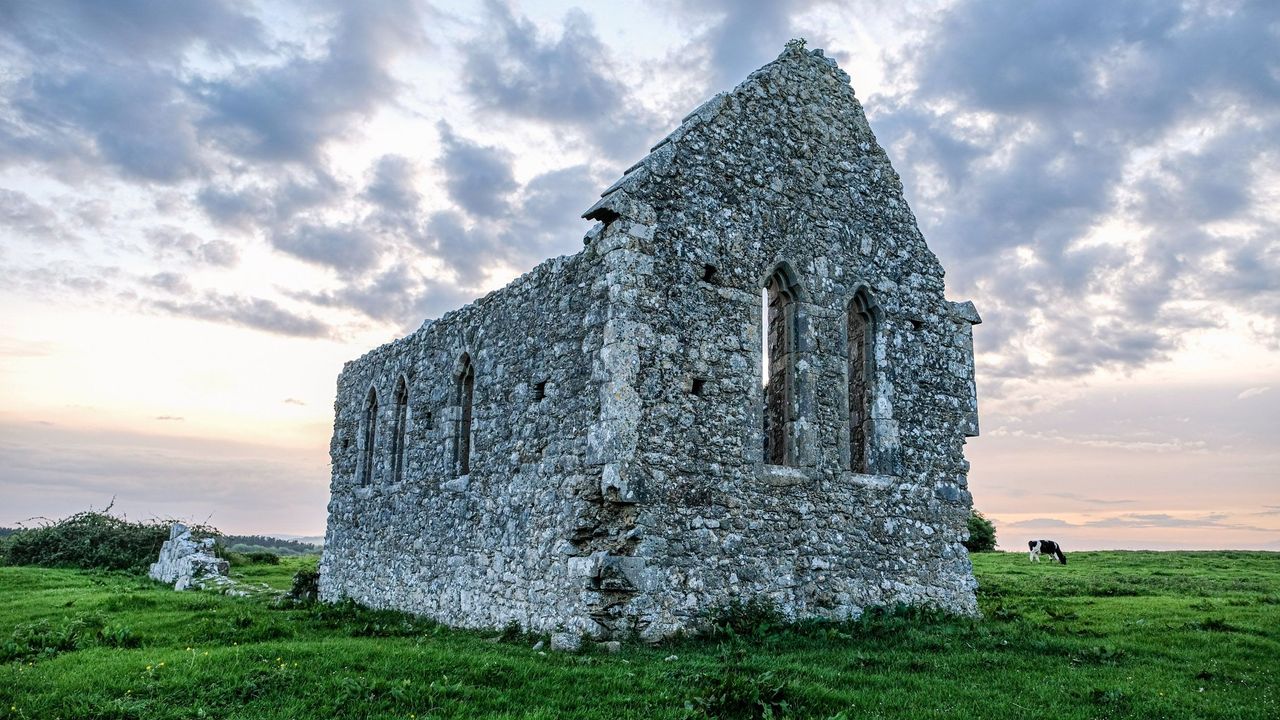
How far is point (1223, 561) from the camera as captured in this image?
25.5 meters

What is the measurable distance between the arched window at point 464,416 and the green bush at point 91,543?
16607mm

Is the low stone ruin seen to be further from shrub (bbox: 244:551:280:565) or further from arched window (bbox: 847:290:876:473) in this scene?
arched window (bbox: 847:290:876:473)

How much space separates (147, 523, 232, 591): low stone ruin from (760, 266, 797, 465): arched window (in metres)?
16.0

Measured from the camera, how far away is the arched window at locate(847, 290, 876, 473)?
13812 mm

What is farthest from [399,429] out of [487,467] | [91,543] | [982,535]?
[982,535]

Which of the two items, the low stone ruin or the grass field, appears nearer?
the grass field

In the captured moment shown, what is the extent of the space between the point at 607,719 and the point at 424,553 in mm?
9515

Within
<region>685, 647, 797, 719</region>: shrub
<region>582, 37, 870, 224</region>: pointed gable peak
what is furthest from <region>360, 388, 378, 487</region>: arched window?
<region>685, 647, 797, 719</region>: shrub

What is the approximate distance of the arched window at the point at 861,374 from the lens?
13.8 m

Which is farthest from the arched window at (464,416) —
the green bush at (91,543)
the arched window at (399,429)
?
the green bush at (91,543)

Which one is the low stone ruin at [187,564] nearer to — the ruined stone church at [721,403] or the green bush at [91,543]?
the green bush at [91,543]

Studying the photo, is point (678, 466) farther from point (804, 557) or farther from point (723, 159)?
point (723, 159)

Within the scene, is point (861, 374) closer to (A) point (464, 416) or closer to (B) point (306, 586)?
(A) point (464, 416)

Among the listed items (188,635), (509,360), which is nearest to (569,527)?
(509,360)
